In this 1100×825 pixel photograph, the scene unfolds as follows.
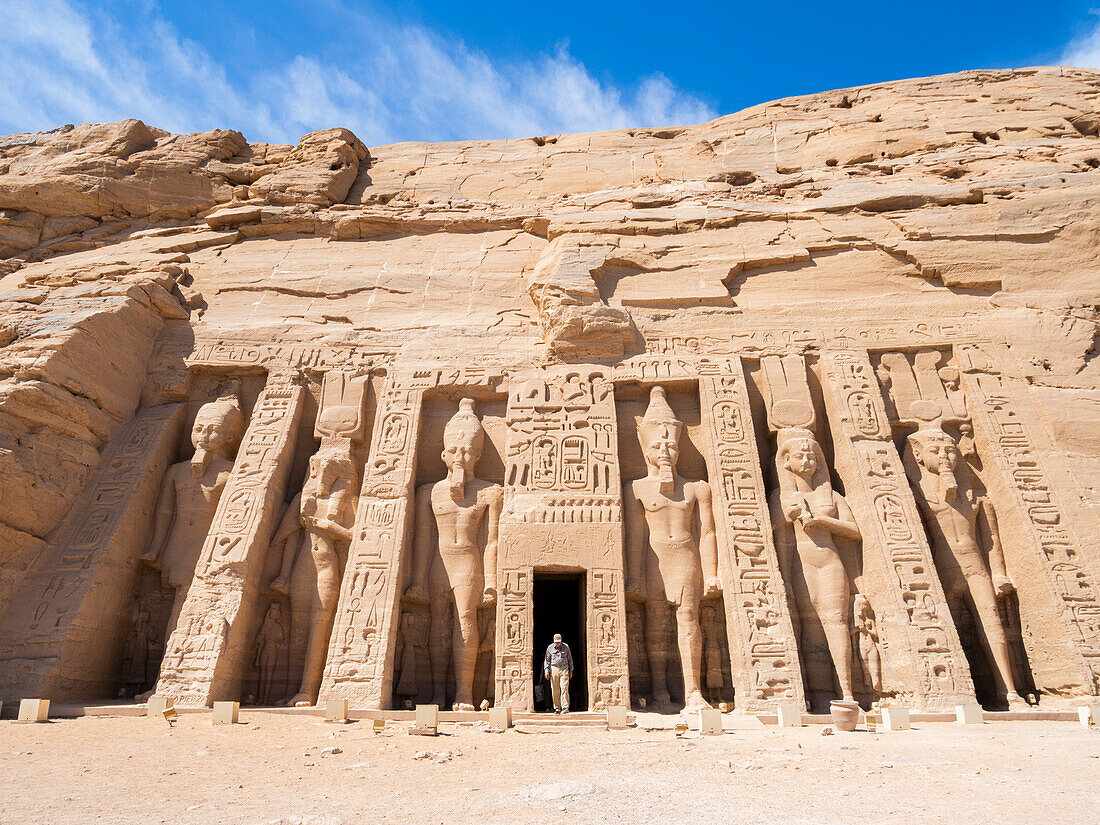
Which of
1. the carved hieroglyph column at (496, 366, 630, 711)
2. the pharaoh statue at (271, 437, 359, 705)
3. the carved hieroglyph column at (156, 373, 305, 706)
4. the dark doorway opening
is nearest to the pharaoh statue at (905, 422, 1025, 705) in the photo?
the carved hieroglyph column at (496, 366, 630, 711)

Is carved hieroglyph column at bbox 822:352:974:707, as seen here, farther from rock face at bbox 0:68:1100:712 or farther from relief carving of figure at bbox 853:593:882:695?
relief carving of figure at bbox 853:593:882:695

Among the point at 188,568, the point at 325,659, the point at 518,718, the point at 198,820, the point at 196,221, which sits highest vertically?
the point at 196,221

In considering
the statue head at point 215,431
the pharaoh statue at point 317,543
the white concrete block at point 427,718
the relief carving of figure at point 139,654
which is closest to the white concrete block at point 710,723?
the white concrete block at point 427,718

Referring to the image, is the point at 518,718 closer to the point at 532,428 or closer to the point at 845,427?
the point at 532,428

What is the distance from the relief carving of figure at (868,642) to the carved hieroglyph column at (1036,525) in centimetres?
166

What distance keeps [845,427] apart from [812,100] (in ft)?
26.6

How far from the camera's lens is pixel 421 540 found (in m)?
9.23

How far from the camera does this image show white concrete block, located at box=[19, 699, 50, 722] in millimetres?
6652

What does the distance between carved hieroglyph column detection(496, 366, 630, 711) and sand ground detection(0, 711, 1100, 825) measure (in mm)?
1807

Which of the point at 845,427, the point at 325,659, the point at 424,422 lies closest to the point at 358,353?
the point at 424,422

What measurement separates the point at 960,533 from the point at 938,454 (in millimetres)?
988

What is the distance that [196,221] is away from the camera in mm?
13602

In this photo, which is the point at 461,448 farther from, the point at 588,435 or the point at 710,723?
the point at 710,723

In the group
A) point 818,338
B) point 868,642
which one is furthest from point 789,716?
point 818,338
